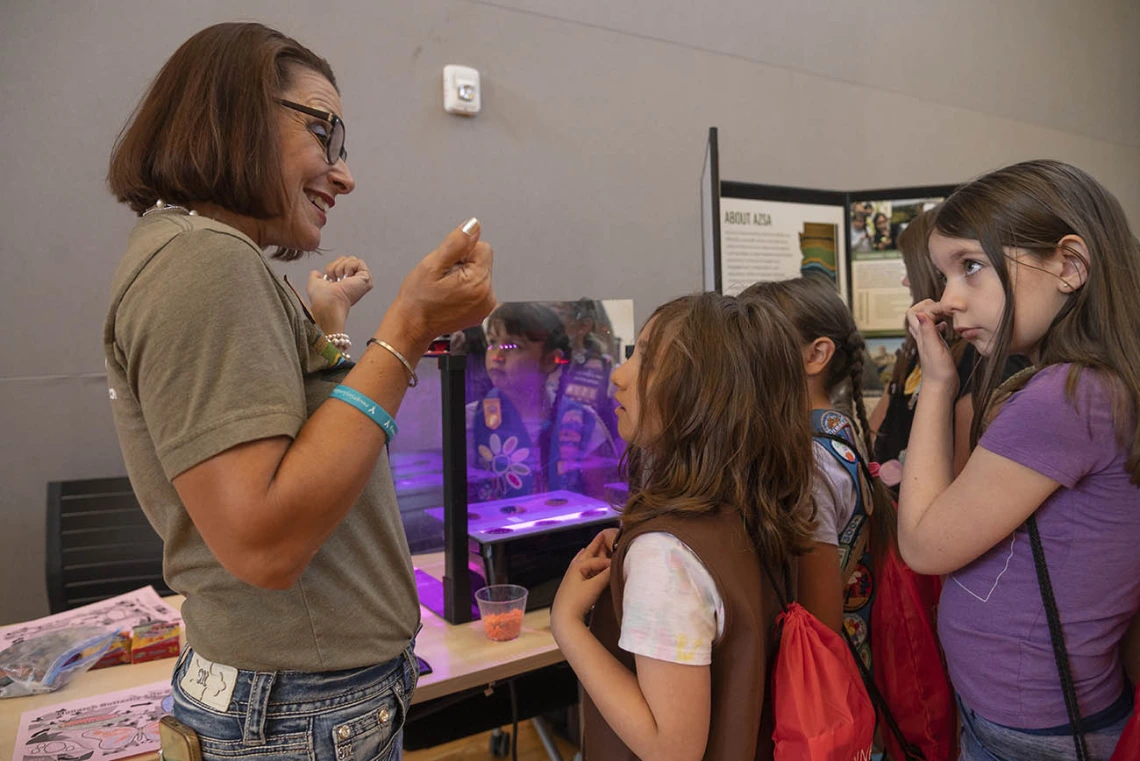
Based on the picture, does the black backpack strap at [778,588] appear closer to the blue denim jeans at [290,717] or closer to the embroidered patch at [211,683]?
the blue denim jeans at [290,717]

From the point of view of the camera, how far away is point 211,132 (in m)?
0.83

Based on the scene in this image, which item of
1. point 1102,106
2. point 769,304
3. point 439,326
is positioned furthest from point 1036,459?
point 1102,106

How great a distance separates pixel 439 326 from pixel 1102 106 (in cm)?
627

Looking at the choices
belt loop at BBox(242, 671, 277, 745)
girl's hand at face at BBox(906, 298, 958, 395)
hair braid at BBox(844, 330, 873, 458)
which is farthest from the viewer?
hair braid at BBox(844, 330, 873, 458)

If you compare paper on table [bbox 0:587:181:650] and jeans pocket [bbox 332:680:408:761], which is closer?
jeans pocket [bbox 332:680:408:761]

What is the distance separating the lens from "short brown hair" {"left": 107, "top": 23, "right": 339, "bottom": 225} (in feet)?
2.72

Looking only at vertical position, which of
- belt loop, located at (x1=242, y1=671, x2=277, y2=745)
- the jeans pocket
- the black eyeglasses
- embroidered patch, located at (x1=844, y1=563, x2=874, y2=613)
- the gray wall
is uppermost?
the gray wall

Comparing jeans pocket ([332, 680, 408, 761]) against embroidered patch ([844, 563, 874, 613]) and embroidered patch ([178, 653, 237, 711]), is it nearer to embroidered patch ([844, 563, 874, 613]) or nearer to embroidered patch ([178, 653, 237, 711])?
embroidered patch ([178, 653, 237, 711])

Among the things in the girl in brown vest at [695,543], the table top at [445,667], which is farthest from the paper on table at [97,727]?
the girl in brown vest at [695,543]

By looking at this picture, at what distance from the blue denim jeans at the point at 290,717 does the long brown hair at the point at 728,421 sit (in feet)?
1.41

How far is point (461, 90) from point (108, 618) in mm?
2064

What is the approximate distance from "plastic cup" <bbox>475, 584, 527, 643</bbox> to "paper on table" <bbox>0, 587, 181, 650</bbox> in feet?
2.24

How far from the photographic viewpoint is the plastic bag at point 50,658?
144cm

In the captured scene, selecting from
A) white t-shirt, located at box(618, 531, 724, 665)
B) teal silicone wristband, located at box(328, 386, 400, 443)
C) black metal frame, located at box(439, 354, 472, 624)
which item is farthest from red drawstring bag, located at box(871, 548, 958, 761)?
teal silicone wristband, located at box(328, 386, 400, 443)
